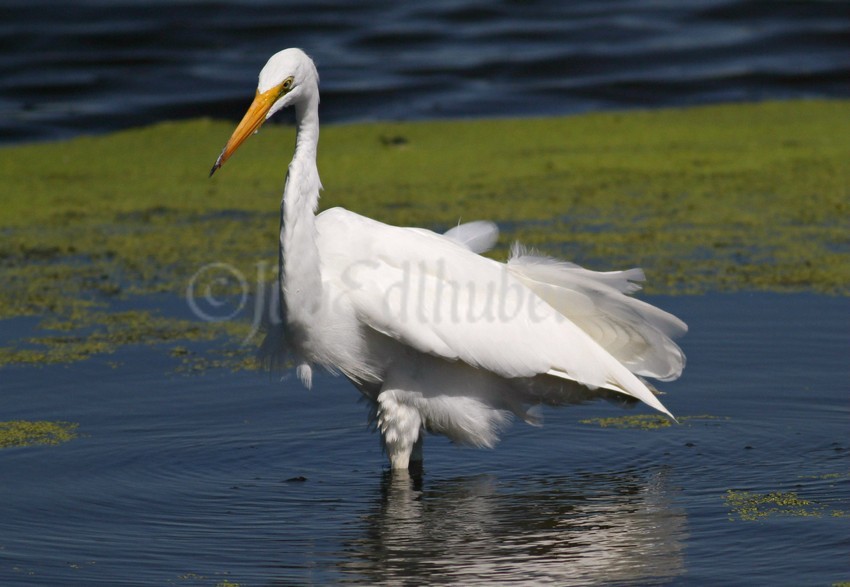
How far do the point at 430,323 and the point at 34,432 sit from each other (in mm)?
1413

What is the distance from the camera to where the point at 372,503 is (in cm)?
376

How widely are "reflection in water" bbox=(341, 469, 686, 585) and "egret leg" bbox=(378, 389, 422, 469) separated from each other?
89mm

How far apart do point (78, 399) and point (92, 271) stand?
Answer: 1.64 m

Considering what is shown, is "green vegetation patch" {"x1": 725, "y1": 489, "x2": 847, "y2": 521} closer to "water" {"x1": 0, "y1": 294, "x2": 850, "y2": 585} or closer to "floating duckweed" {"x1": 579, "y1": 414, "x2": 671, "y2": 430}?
"water" {"x1": 0, "y1": 294, "x2": 850, "y2": 585}

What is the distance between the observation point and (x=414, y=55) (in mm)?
11180

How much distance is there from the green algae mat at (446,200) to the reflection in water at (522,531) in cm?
178

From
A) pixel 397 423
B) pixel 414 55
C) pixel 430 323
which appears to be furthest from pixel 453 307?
pixel 414 55

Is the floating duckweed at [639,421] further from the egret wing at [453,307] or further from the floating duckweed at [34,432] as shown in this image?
the floating duckweed at [34,432]

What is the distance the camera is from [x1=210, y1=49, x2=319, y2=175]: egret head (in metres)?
3.67

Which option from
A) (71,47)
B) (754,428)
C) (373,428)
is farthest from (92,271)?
(71,47)

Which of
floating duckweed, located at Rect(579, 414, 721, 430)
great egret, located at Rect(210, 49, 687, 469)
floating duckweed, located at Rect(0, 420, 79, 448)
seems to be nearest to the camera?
great egret, located at Rect(210, 49, 687, 469)

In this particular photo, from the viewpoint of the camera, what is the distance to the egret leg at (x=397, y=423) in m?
3.92

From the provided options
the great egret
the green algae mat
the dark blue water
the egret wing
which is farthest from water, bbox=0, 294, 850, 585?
the dark blue water

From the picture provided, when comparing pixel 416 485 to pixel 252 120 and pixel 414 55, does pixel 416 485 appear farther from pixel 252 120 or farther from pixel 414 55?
pixel 414 55
